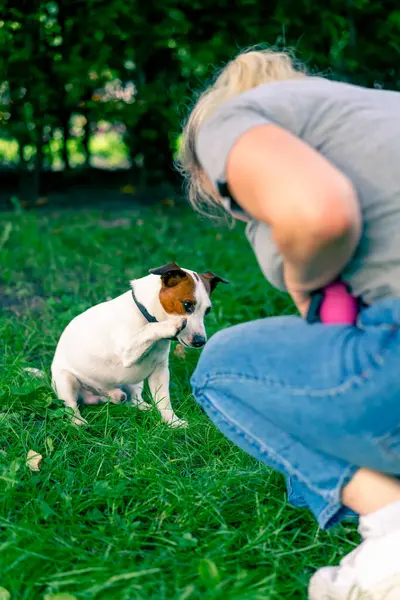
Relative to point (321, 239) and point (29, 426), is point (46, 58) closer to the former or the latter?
point (29, 426)

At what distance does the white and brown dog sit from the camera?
3174mm

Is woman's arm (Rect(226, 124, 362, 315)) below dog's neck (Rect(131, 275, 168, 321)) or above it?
above

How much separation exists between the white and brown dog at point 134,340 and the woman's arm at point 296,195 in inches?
58.7

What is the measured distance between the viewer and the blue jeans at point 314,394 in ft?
5.68

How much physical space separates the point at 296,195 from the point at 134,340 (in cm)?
178

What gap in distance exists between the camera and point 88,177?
329 inches

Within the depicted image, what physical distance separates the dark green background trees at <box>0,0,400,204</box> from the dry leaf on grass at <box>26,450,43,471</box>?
4.59 meters

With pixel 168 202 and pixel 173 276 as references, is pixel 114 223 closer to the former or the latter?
pixel 168 202

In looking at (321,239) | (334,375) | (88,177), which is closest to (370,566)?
(334,375)

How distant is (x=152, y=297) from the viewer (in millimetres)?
3211

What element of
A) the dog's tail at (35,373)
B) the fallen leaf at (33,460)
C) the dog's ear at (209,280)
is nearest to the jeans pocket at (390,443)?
the fallen leaf at (33,460)

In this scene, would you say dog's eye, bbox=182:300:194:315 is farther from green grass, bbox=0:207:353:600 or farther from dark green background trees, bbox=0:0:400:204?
dark green background trees, bbox=0:0:400:204

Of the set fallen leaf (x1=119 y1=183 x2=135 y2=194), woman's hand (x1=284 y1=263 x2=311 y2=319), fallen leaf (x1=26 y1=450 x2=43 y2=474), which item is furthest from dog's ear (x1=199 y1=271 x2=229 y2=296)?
fallen leaf (x1=119 y1=183 x2=135 y2=194)

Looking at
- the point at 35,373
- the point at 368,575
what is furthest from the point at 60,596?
the point at 35,373
